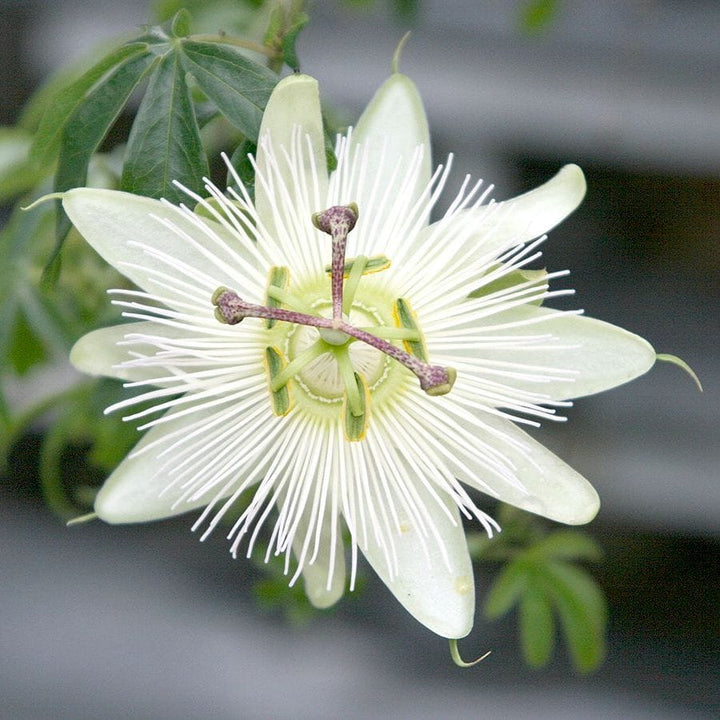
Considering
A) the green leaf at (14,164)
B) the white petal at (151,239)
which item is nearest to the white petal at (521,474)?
the white petal at (151,239)

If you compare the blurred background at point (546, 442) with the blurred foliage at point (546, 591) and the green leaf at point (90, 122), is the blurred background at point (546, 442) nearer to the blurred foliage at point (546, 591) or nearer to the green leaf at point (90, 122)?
the blurred foliage at point (546, 591)

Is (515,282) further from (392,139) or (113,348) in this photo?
(113,348)

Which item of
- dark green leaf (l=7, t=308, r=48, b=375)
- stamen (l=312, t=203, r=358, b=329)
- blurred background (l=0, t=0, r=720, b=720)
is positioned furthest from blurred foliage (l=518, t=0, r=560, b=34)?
stamen (l=312, t=203, r=358, b=329)

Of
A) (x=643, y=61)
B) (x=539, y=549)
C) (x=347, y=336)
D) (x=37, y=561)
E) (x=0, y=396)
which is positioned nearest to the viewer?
(x=347, y=336)

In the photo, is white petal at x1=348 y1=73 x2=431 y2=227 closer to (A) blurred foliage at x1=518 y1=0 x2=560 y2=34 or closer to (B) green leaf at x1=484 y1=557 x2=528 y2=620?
(B) green leaf at x1=484 y1=557 x2=528 y2=620

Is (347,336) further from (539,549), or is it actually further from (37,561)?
(37,561)

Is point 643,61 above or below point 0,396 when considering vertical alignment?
above

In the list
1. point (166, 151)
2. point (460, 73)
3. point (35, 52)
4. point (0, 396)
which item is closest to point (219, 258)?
point (166, 151)

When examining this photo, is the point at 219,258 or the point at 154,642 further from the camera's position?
the point at 154,642
